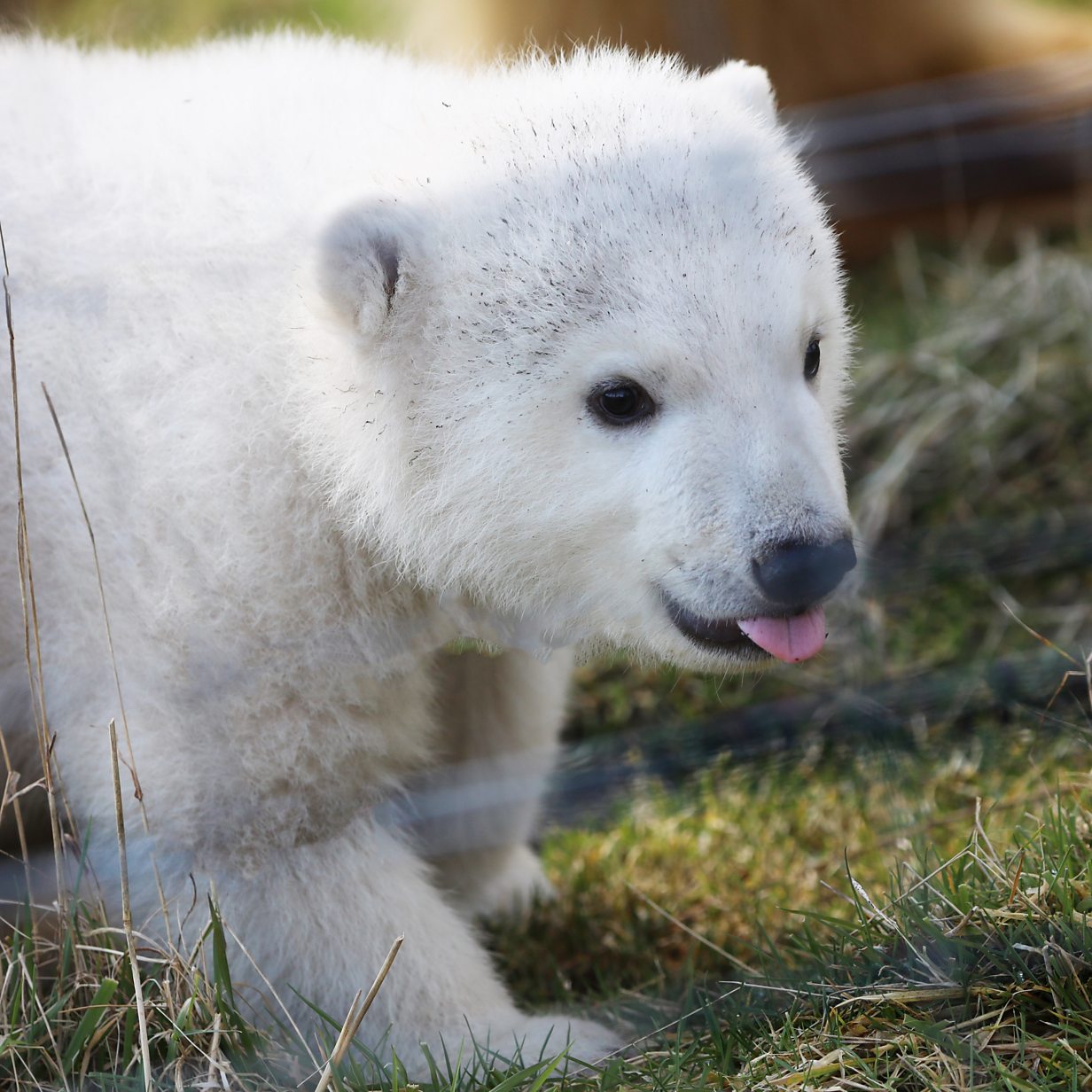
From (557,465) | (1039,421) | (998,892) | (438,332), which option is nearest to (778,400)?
(557,465)

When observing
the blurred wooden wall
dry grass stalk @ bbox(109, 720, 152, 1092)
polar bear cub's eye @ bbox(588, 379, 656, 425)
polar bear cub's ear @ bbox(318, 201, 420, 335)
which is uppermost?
the blurred wooden wall

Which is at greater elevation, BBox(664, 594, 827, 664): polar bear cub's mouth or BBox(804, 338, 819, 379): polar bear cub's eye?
BBox(804, 338, 819, 379): polar bear cub's eye

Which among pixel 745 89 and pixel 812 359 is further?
pixel 745 89

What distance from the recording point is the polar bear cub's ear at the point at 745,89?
264 cm

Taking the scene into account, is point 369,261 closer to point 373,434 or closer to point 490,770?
point 373,434

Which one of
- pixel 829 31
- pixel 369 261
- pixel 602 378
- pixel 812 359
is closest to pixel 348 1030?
pixel 602 378

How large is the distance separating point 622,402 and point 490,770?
4.15 ft

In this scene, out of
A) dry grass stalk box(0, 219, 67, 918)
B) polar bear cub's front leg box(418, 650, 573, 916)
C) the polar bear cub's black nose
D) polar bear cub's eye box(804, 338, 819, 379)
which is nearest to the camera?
the polar bear cub's black nose

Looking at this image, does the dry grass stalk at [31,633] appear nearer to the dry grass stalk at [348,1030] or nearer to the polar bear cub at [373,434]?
the polar bear cub at [373,434]

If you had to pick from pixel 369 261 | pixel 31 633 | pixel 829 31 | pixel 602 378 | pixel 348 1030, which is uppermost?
pixel 829 31

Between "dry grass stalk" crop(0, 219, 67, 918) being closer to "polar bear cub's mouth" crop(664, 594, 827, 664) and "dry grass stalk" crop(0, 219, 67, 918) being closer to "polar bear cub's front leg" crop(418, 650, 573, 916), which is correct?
"polar bear cub's front leg" crop(418, 650, 573, 916)

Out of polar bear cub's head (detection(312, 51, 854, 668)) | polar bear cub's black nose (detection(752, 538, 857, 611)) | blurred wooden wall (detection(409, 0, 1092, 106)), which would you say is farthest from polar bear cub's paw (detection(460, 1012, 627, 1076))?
blurred wooden wall (detection(409, 0, 1092, 106))

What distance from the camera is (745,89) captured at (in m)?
2.69

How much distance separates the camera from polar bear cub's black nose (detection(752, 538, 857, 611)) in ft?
6.89
